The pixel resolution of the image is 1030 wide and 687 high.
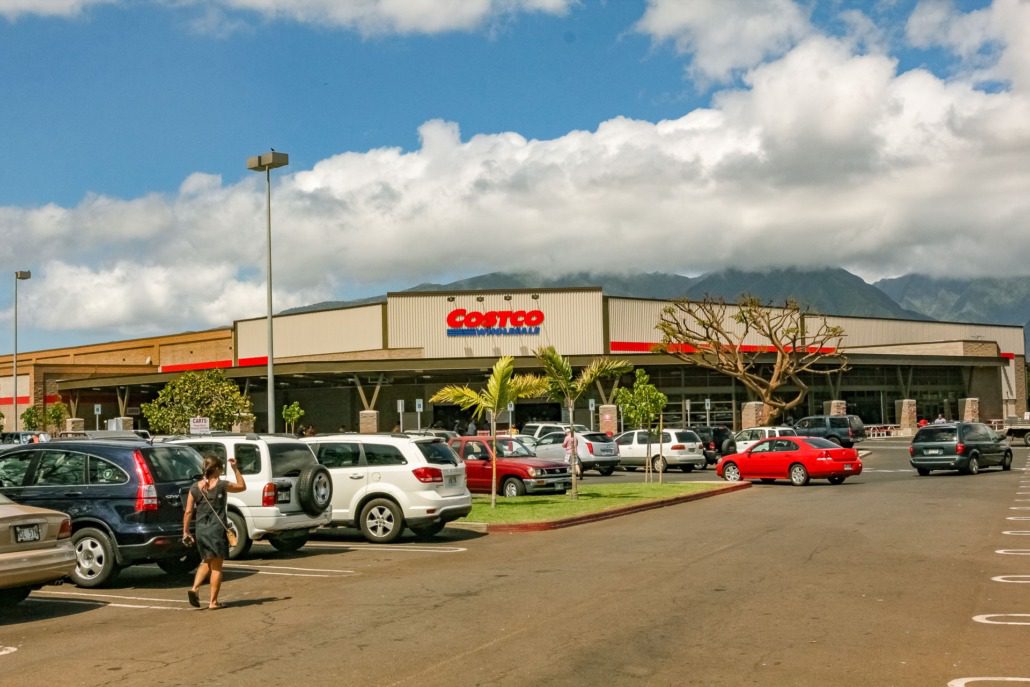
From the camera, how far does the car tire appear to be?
1547 cm

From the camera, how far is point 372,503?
18.0m

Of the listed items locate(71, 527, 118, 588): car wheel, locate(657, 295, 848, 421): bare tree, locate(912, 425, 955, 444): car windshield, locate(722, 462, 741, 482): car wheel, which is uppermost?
locate(657, 295, 848, 421): bare tree

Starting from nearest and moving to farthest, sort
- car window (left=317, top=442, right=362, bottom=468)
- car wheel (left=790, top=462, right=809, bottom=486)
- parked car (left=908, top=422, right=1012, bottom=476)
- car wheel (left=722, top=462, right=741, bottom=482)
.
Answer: car window (left=317, top=442, right=362, bottom=468), car wheel (left=790, top=462, right=809, bottom=486), car wheel (left=722, top=462, right=741, bottom=482), parked car (left=908, top=422, right=1012, bottom=476)

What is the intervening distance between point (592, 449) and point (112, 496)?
26.8 m

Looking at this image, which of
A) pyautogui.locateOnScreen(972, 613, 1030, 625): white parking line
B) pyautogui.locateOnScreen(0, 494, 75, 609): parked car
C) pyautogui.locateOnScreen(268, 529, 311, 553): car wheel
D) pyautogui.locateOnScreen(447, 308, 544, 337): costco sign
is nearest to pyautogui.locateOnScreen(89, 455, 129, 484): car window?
pyautogui.locateOnScreen(0, 494, 75, 609): parked car

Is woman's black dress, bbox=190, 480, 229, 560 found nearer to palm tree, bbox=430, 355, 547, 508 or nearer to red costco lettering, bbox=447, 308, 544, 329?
palm tree, bbox=430, 355, 547, 508

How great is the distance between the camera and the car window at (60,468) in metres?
13.2

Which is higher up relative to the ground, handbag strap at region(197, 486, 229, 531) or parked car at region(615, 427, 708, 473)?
handbag strap at region(197, 486, 229, 531)

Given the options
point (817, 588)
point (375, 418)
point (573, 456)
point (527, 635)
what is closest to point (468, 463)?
point (573, 456)

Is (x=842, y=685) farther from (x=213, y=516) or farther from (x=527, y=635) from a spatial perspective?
(x=213, y=516)

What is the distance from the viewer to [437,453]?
18234mm

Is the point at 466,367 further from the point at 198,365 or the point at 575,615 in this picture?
the point at 575,615

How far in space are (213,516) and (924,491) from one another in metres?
21.2

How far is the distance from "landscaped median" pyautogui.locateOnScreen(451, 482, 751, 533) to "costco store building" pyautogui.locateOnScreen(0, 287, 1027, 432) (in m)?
31.5
